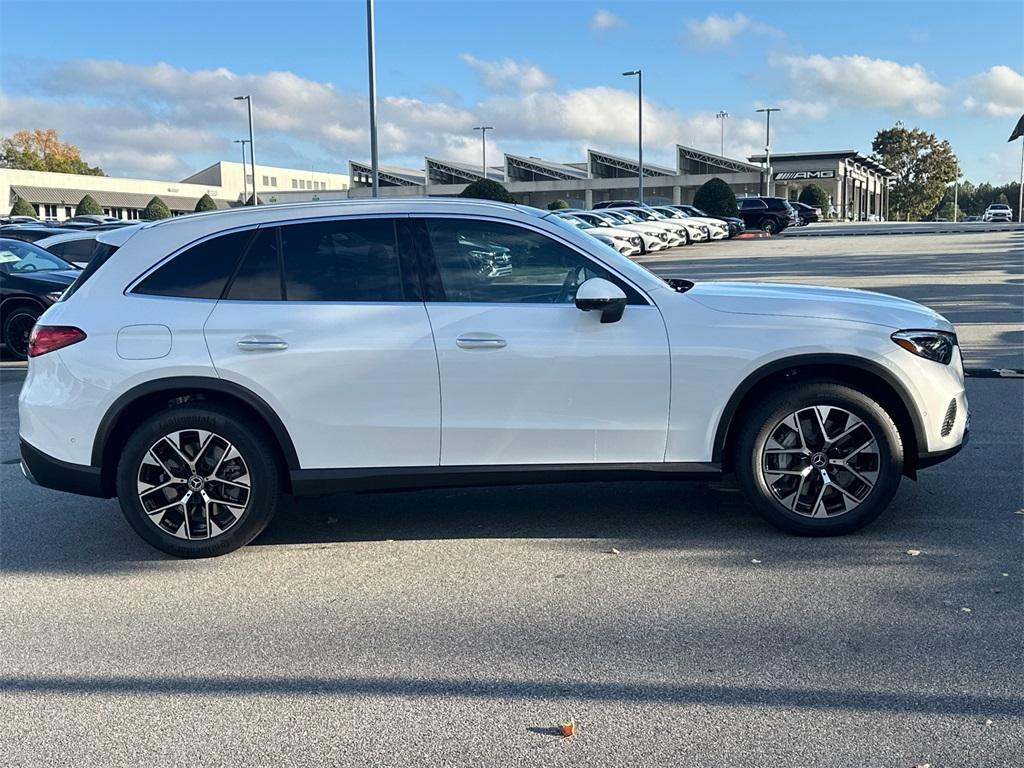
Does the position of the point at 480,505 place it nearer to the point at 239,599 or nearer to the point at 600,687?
the point at 239,599

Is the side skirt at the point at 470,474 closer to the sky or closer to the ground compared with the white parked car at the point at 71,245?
closer to the ground

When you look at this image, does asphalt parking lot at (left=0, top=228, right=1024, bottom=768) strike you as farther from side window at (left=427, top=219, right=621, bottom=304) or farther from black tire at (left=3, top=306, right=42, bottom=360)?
black tire at (left=3, top=306, right=42, bottom=360)

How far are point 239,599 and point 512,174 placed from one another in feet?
308

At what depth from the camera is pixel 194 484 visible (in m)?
5.01

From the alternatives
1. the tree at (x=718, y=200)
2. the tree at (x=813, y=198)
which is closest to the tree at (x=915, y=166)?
the tree at (x=813, y=198)

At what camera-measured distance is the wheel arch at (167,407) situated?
4914 mm

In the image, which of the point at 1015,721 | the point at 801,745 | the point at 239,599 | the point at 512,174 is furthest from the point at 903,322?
the point at 512,174

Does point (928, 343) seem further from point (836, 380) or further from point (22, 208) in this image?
point (22, 208)

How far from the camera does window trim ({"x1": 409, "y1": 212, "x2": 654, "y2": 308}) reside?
498 cm

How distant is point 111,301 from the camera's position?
16.4 ft

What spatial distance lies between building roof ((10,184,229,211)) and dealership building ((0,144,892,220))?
81 millimetres

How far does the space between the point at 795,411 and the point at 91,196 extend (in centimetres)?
8287

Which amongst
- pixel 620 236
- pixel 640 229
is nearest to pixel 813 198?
pixel 640 229

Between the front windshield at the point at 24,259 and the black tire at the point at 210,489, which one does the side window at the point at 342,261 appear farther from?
the front windshield at the point at 24,259
